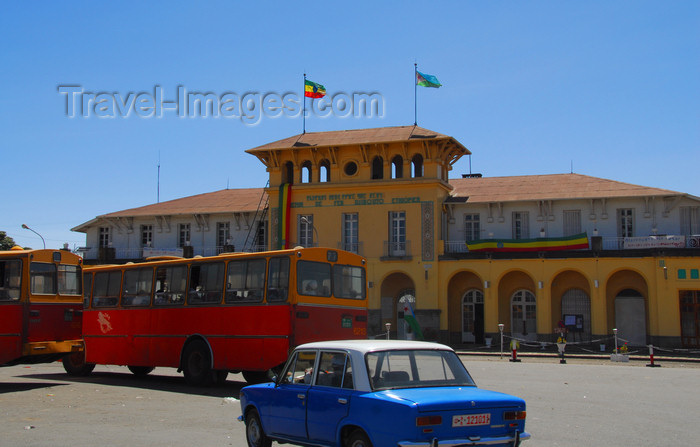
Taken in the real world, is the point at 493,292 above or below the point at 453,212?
below

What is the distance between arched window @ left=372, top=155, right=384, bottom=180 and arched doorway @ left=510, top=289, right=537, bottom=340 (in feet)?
32.0

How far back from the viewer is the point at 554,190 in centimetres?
4012

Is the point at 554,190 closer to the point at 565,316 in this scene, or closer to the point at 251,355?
the point at 565,316

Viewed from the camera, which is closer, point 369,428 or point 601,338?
point 369,428

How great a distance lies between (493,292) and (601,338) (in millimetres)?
5636

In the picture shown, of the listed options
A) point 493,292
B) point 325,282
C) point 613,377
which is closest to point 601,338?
point 493,292

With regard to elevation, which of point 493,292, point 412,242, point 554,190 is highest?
point 554,190

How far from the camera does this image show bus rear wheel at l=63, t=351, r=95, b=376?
20.9m

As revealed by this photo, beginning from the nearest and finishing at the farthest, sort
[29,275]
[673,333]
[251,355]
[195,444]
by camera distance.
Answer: [195,444]
[251,355]
[29,275]
[673,333]

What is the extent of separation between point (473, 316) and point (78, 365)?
2406cm

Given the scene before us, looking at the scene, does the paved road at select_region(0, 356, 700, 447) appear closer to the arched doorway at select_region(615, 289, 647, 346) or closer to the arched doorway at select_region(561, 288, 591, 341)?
the arched doorway at select_region(615, 289, 647, 346)

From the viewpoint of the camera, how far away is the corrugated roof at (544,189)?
38.1m

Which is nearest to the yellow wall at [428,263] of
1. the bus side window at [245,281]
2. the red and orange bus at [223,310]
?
the red and orange bus at [223,310]

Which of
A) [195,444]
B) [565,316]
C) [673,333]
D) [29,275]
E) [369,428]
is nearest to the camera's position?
[369,428]
